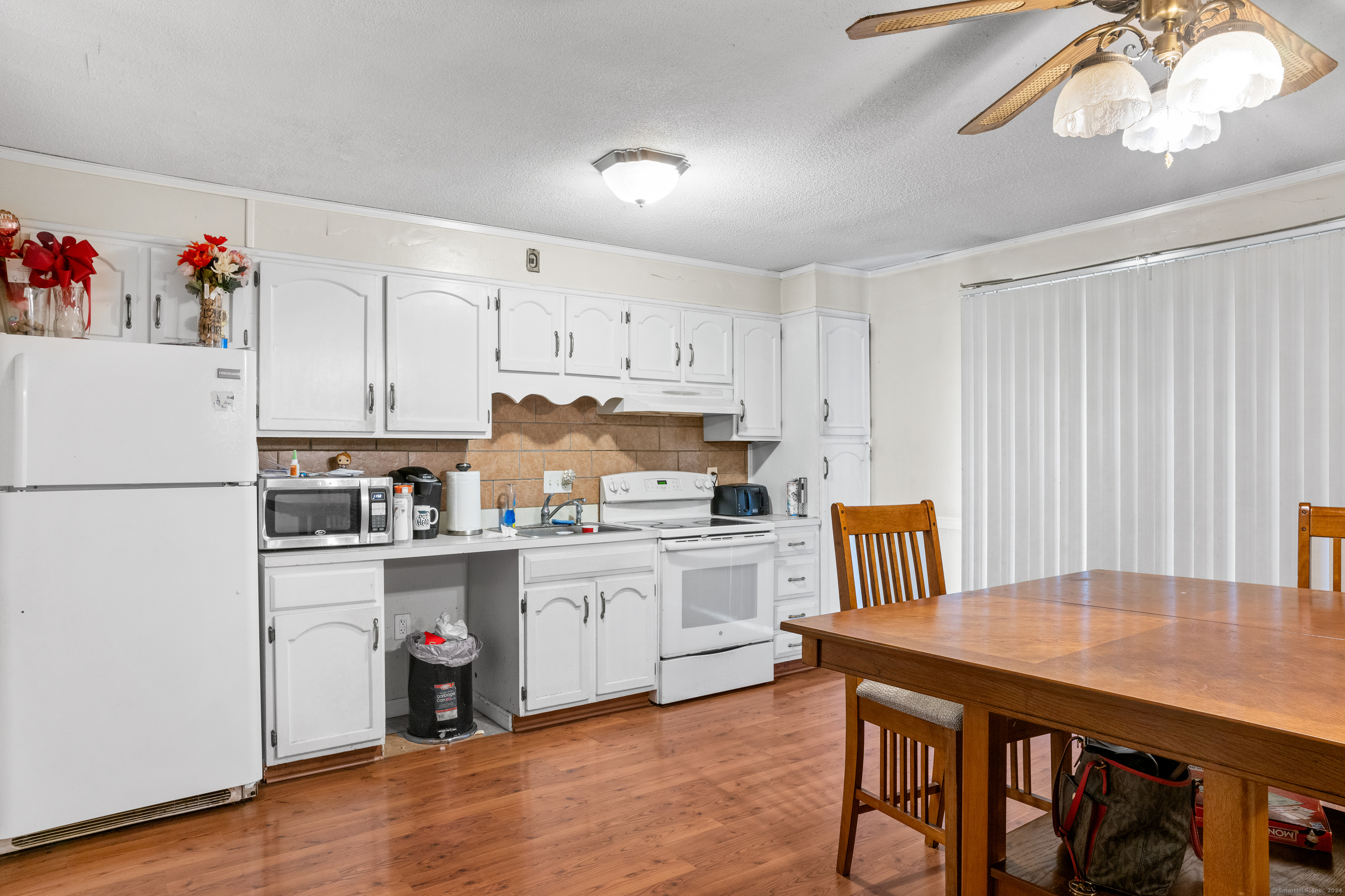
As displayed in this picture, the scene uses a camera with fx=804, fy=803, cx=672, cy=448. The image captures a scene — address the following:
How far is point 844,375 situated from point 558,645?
238 centimetres

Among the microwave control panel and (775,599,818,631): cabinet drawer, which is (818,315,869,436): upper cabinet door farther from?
the microwave control panel

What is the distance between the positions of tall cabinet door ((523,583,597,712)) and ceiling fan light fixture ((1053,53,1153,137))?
2.76 meters

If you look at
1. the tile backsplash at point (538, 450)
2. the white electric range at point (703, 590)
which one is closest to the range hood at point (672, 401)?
the tile backsplash at point (538, 450)

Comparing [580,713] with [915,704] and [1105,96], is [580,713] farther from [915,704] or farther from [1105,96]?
[1105,96]

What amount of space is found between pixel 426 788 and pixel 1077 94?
117 inches

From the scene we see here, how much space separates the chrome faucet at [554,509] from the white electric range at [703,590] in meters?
0.21

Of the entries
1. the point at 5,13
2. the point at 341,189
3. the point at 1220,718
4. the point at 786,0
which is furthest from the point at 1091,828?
the point at 341,189

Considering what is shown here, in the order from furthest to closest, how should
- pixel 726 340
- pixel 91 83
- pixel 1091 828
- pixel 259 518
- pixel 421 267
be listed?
pixel 726 340, pixel 421 267, pixel 259 518, pixel 91 83, pixel 1091 828

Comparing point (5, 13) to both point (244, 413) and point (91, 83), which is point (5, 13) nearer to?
point (91, 83)

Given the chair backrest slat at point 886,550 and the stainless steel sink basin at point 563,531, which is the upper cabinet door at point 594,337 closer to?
the stainless steel sink basin at point 563,531

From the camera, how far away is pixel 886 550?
98.3 inches

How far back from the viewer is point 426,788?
3.00 metres

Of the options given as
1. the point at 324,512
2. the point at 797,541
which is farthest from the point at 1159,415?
the point at 324,512

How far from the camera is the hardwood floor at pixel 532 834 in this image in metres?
2.32
